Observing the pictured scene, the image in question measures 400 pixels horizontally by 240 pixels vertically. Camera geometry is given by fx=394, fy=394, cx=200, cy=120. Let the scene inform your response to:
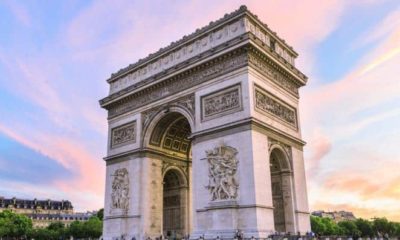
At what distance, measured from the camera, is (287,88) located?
2442cm

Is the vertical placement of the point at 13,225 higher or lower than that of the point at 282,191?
lower

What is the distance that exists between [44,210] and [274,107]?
9760 cm

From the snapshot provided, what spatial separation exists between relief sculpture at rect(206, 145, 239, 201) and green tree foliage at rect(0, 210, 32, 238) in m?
54.6

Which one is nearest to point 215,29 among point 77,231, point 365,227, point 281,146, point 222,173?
point 281,146

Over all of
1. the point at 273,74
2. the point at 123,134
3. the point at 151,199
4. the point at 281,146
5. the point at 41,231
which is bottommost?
the point at 41,231

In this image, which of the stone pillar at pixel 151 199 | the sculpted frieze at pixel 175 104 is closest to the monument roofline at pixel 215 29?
the sculpted frieze at pixel 175 104

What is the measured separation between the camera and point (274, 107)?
22.6 metres

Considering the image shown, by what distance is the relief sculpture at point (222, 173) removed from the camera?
65.3 ft

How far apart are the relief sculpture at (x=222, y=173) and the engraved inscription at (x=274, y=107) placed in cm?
303

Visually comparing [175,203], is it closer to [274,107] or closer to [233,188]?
[233,188]

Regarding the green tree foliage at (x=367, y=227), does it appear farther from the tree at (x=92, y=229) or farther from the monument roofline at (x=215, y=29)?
the monument roofline at (x=215, y=29)

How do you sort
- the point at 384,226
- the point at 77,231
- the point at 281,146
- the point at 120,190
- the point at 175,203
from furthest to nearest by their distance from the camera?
the point at 384,226 < the point at 77,231 < the point at 175,203 < the point at 120,190 < the point at 281,146

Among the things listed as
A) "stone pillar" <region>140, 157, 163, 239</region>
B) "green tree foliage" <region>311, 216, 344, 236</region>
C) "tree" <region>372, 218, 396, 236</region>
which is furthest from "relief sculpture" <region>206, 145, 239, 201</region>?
"tree" <region>372, 218, 396, 236</region>

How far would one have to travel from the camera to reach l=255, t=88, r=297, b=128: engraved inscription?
21344mm
